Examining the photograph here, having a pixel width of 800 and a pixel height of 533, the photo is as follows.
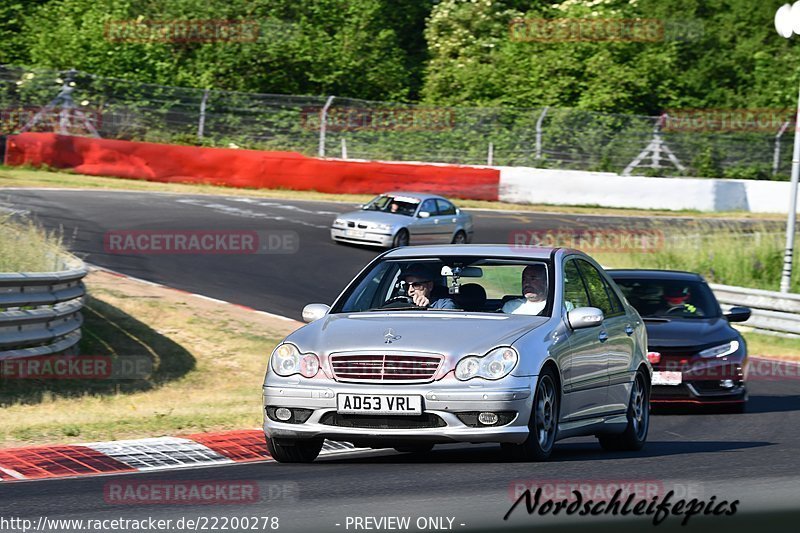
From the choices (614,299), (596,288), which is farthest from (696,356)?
(596,288)

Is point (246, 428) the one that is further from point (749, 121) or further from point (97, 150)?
point (749, 121)

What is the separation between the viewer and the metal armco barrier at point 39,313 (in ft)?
45.5

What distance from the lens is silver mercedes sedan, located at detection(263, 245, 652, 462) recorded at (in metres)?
8.12

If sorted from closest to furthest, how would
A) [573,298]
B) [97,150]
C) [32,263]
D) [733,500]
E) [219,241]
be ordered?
[733,500]
[573,298]
[32,263]
[219,241]
[97,150]

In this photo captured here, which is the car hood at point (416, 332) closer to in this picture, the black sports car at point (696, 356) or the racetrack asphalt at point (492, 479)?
the racetrack asphalt at point (492, 479)

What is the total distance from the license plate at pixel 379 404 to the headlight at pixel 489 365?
311mm

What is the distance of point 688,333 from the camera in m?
13.7

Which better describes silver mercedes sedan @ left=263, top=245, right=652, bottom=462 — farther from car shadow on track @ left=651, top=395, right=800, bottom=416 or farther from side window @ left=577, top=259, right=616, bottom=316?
car shadow on track @ left=651, top=395, right=800, bottom=416

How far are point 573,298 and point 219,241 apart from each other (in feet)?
55.8

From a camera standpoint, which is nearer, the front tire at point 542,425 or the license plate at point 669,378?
the front tire at point 542,425

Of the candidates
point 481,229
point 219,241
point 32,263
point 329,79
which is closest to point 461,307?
point 32,263

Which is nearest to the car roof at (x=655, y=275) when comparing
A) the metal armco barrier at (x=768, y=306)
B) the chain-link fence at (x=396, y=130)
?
the metal armco barrier at (x=768, y=306)

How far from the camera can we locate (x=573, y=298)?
963 cm

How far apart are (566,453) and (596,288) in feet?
4.17
